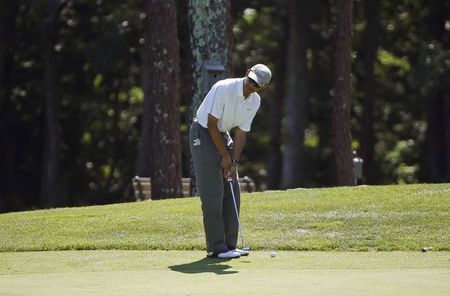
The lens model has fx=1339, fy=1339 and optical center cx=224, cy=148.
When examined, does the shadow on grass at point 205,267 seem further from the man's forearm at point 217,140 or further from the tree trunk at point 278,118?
the tree trunk at point 278,118

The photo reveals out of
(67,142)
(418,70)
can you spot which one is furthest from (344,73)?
(67,142)

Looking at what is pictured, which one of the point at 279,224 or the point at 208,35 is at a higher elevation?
the point at 208,35

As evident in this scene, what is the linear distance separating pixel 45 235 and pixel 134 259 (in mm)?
3113

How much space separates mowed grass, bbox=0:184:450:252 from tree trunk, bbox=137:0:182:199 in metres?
5.19

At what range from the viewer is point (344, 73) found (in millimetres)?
29562

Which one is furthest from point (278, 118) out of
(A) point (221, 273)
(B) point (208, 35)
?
(A) point (221, 273)

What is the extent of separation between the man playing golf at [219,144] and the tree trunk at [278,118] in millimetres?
34170

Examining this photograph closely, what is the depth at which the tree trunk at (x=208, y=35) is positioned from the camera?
2436cm

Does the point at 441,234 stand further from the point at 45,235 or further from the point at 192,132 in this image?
the point at 45,235

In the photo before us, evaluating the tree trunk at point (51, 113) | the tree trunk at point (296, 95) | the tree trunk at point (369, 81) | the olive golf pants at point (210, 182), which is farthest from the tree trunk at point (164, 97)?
the tree trunk at point (51, 113)

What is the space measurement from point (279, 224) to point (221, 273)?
4319mm

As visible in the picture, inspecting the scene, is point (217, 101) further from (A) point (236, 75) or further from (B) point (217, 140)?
(A) point (236, 75)

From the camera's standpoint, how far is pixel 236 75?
48.4 metres

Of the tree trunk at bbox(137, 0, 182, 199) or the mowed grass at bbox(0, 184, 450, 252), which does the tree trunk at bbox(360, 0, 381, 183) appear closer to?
the tree trunk at bbox(137, 0, 182, 199)
